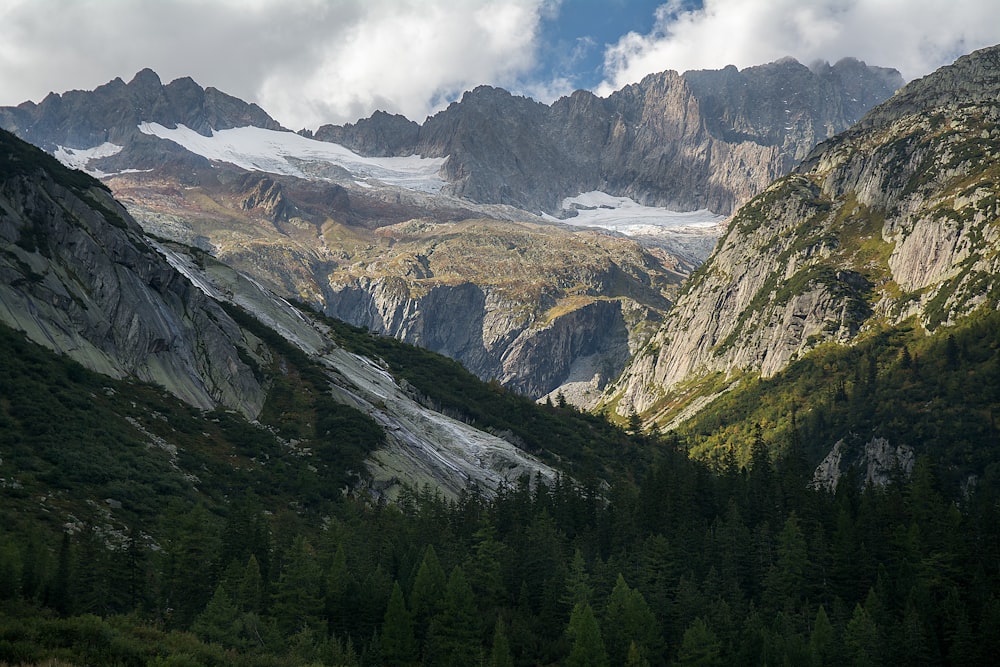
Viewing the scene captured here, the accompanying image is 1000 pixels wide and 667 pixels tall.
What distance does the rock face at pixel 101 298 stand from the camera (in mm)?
114875

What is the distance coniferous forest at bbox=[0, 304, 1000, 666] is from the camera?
6425 cm

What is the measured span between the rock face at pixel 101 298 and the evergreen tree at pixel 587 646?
7305cm

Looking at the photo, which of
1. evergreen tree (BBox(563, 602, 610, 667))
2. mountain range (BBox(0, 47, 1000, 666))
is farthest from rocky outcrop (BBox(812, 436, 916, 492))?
evergreen tree (BBox(563, 602, 610, 667))

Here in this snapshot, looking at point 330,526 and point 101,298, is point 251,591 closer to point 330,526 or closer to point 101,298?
point 330,526

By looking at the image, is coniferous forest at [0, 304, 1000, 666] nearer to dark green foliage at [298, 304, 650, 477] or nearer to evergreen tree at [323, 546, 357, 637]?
evergreen tree at [323, 546, 357, 637]

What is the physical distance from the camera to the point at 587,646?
66000mm

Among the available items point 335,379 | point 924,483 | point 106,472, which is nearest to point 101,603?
point 106,472

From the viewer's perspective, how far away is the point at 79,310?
11950 centimetres

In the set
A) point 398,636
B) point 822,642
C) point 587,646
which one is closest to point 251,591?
point 398,636

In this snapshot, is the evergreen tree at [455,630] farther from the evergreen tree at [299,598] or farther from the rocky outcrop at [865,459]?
the rocky outcrop at [865,459]

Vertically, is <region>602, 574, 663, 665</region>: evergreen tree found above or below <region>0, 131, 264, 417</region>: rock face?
below

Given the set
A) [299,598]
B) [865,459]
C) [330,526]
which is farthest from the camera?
[865,459]

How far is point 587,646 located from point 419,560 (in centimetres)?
2039

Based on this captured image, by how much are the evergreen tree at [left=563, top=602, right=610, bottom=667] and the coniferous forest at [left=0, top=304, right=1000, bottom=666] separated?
135 mm
